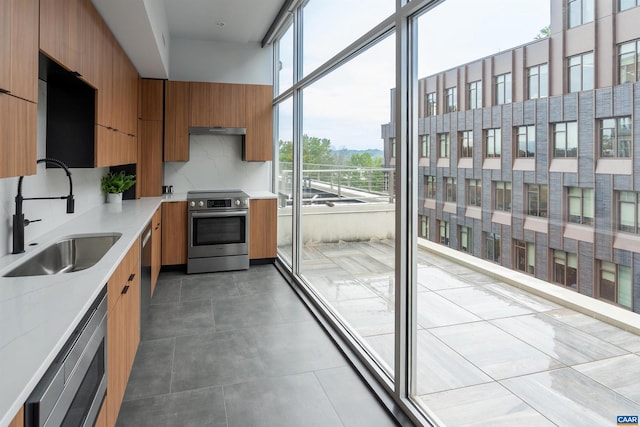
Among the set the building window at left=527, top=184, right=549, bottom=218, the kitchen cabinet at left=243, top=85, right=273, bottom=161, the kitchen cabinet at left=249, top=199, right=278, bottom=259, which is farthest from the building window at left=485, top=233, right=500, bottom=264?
the kitchen cabinet at left=243, top=85, right=273, bottom=161

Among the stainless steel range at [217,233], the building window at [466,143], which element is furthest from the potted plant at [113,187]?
the building window at [466,143]

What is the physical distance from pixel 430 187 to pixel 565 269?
2.85ft

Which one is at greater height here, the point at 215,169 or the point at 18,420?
the point at 215,169

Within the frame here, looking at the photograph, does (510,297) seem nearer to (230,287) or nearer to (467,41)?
(467,41)

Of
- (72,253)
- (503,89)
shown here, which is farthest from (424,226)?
(72,253)

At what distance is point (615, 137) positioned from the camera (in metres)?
1.14

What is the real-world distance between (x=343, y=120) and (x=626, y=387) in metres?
2.70

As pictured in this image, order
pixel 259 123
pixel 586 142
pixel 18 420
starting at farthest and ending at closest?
pixel 259 123
pixel 586 142
pixel 18 420

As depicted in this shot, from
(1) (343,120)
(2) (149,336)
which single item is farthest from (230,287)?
(1) (343,120)

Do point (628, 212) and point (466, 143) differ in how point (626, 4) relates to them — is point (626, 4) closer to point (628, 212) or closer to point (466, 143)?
point (628, 212)

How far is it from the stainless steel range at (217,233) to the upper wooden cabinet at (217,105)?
0.99 metres

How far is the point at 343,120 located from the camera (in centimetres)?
348

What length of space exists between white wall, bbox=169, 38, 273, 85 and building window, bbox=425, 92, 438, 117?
4377 millimetres

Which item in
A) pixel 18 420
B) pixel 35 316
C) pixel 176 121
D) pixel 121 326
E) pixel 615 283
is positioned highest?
pixel 176 121
